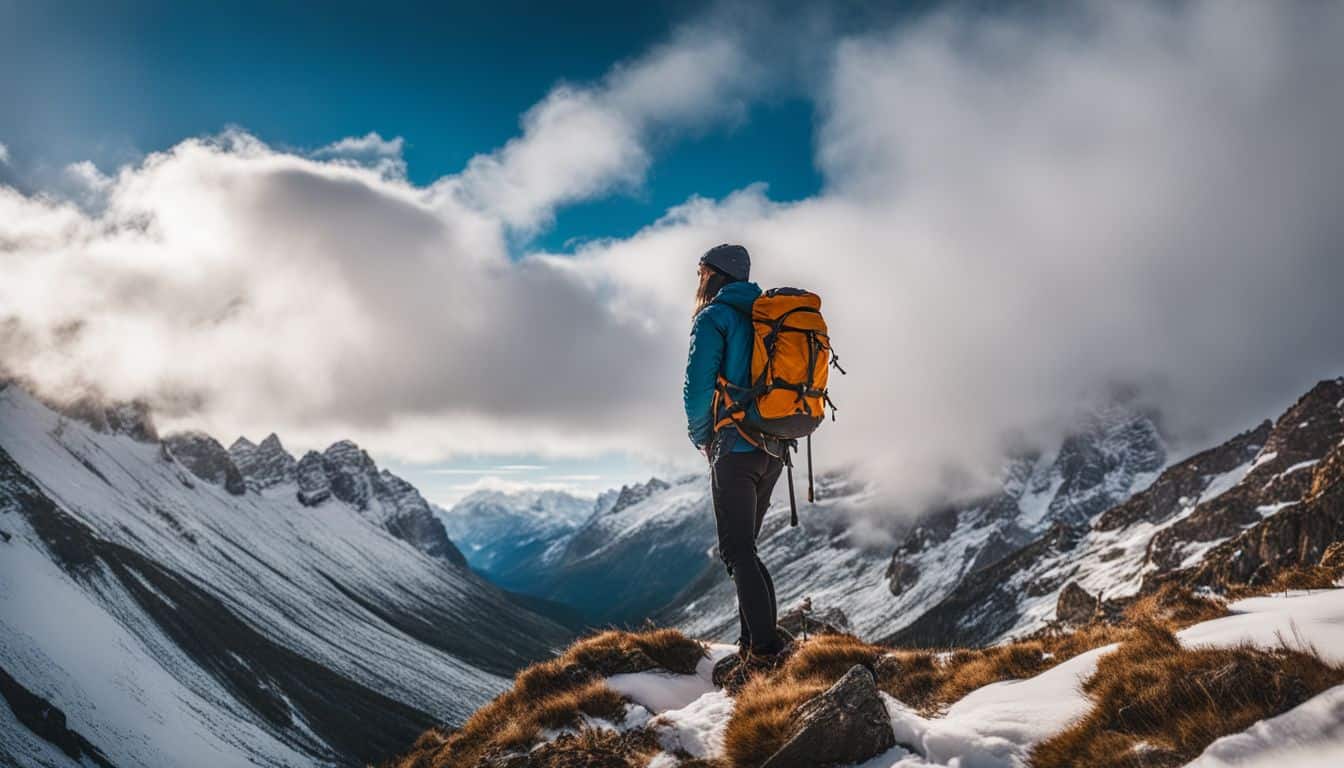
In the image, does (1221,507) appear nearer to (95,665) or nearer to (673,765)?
(673,765)

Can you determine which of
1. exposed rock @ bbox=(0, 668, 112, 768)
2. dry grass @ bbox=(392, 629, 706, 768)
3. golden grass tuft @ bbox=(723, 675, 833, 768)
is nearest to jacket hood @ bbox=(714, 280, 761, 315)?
golden grass tuft @ bbox=(723, 675, 833, 768)

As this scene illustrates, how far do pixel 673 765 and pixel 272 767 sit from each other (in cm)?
→ 17614

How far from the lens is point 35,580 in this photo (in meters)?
155

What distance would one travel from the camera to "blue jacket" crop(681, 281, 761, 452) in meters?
9.08

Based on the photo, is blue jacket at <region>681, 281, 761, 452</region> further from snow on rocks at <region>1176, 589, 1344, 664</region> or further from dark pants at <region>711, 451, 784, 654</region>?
snow on rocks at <region>1176, 589, 1344, 664</region>

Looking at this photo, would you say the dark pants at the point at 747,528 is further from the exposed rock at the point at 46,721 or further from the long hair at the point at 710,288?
the exposed rock at the point at 46,721

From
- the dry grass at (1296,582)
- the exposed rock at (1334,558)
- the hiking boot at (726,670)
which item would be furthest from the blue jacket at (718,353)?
the exposed rock at (1334,558)

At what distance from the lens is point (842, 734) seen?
20.7ft

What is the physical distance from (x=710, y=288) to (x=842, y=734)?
5.85m

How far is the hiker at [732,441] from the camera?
909cm

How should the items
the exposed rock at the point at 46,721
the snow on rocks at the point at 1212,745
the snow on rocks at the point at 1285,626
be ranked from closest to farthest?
the snow on rocks at the point at 1212,745, the snow on rocks at the point at 1285,626, the exposed rock at the point at 46,721

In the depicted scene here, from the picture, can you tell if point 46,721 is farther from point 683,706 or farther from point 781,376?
point 781,376

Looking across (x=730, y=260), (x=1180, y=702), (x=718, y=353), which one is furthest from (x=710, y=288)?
(x=1180, y=702)

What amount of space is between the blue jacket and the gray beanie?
0.57 metres
